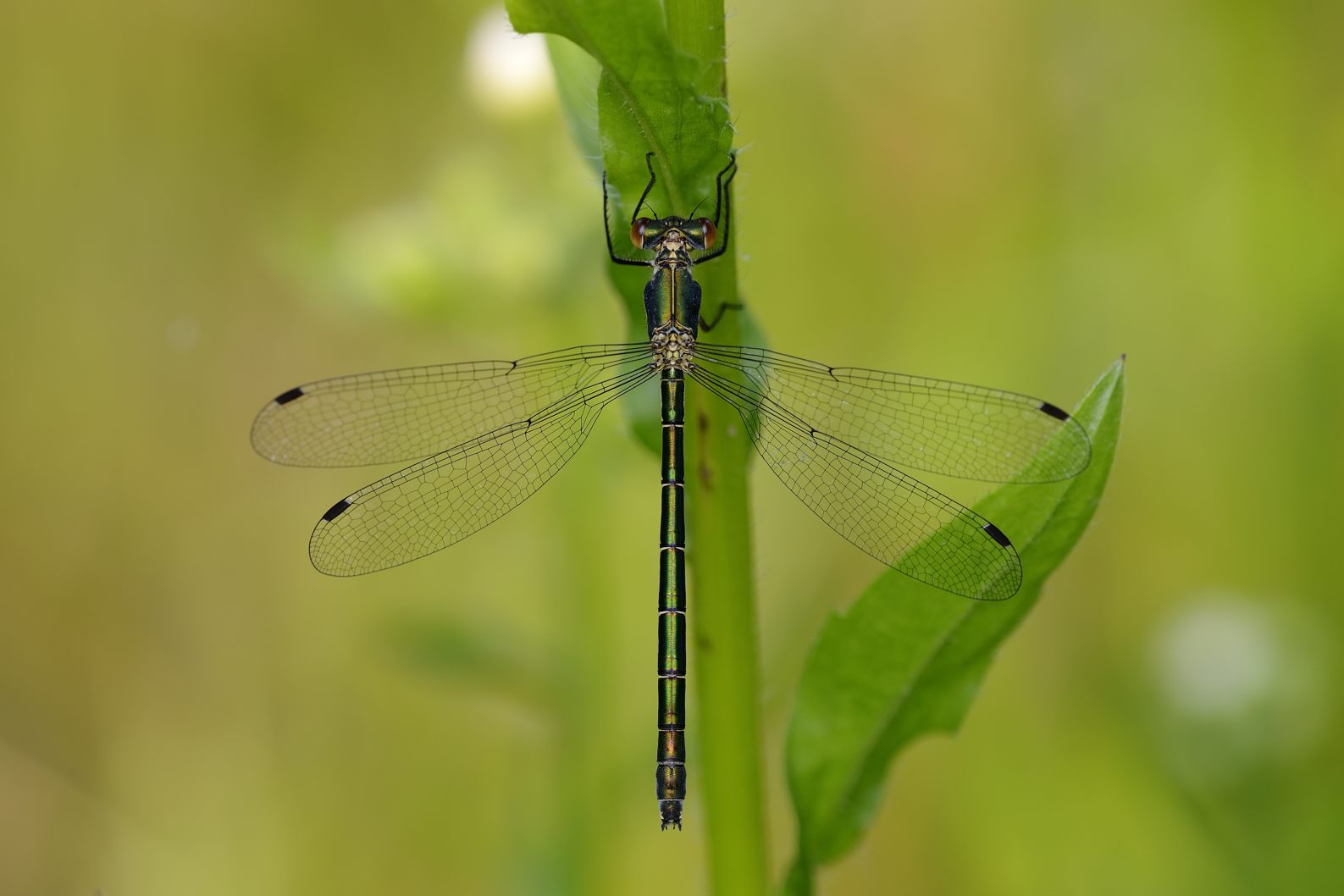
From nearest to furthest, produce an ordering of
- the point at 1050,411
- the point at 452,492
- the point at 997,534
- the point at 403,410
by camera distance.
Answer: the point at 997,534, the point at 1050,411, the point at 452,492, the point at 403,410

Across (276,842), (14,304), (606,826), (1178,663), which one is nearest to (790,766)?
(606,826)

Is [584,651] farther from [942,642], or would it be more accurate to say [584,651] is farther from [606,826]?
[942,642]

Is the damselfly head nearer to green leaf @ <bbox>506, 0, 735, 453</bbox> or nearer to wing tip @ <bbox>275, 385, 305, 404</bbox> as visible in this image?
green leaf @ <bbox>506, 0, 735, 453</bbox>

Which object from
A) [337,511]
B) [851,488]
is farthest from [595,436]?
[851,488]

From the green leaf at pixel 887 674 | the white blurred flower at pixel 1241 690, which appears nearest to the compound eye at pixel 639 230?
the green leaf at pixel 887 674

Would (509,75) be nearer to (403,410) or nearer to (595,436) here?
(595,436)

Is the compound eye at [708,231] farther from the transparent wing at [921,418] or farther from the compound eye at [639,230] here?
the transparent wing at [921,418]
